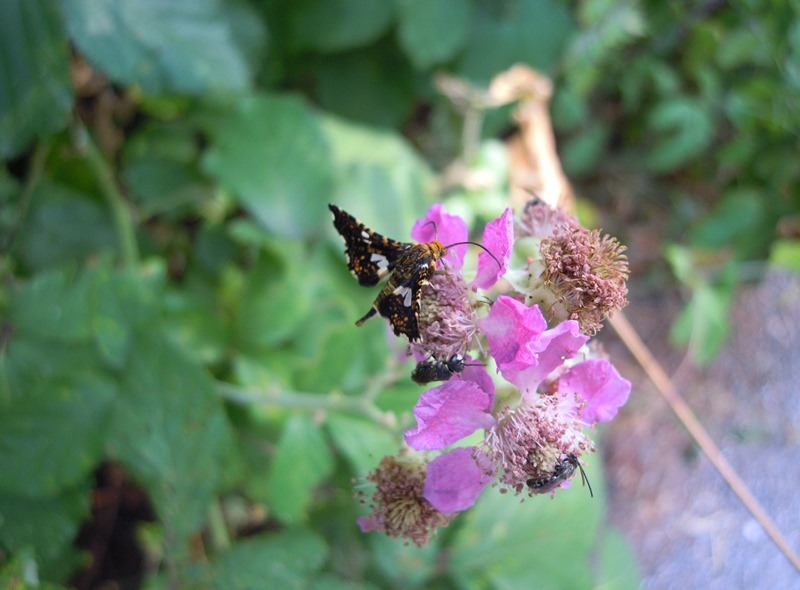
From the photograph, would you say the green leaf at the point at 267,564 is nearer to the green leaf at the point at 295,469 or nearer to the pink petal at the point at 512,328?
the green leaf at the point at 295,469

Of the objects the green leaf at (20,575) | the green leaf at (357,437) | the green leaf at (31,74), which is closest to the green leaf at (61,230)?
the green leaf at (31,74)

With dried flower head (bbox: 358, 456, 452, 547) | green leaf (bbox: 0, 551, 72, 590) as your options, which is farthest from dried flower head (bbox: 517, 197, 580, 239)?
green leaf (bbox: 0, 551, 72, 590)

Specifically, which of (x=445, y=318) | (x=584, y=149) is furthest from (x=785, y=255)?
(x=445, y=318)

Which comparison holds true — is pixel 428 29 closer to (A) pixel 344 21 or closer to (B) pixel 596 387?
(A) pixel 344 21

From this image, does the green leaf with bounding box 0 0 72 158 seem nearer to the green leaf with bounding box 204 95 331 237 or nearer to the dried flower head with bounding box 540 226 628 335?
the green leaf with bounding box 204 95 331 237

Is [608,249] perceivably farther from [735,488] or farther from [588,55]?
[588,55]
